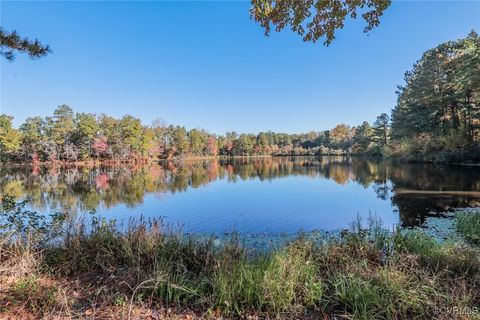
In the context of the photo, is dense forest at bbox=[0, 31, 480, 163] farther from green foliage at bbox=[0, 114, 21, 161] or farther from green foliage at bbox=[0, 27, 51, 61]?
green foliage at bbox=[0, 27, 51, 61]

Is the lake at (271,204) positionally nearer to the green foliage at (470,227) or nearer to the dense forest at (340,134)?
the green foliage at (470,227)

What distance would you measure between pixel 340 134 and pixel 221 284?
9064cm

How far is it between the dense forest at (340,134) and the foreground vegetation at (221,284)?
63.0 ft

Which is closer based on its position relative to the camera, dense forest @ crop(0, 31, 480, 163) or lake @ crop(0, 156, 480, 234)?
lake @ crop(0, 156, 480, 234)

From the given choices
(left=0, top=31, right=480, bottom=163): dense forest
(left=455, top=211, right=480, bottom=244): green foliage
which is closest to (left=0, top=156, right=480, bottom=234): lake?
(left=455, top=211, right=480, bottom=244): green foliage

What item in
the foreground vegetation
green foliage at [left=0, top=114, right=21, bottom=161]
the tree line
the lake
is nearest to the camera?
the foreground vegetation

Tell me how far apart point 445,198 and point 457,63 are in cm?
2253

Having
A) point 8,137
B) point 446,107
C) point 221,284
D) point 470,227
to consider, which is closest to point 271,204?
point 470,227

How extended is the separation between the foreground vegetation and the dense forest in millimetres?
19206

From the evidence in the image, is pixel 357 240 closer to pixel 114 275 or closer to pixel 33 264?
pixel 114 275

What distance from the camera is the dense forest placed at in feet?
89.5

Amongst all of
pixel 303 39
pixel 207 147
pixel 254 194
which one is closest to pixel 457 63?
pixel 254 194

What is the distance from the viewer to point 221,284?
3.25 m

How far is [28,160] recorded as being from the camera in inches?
2051
